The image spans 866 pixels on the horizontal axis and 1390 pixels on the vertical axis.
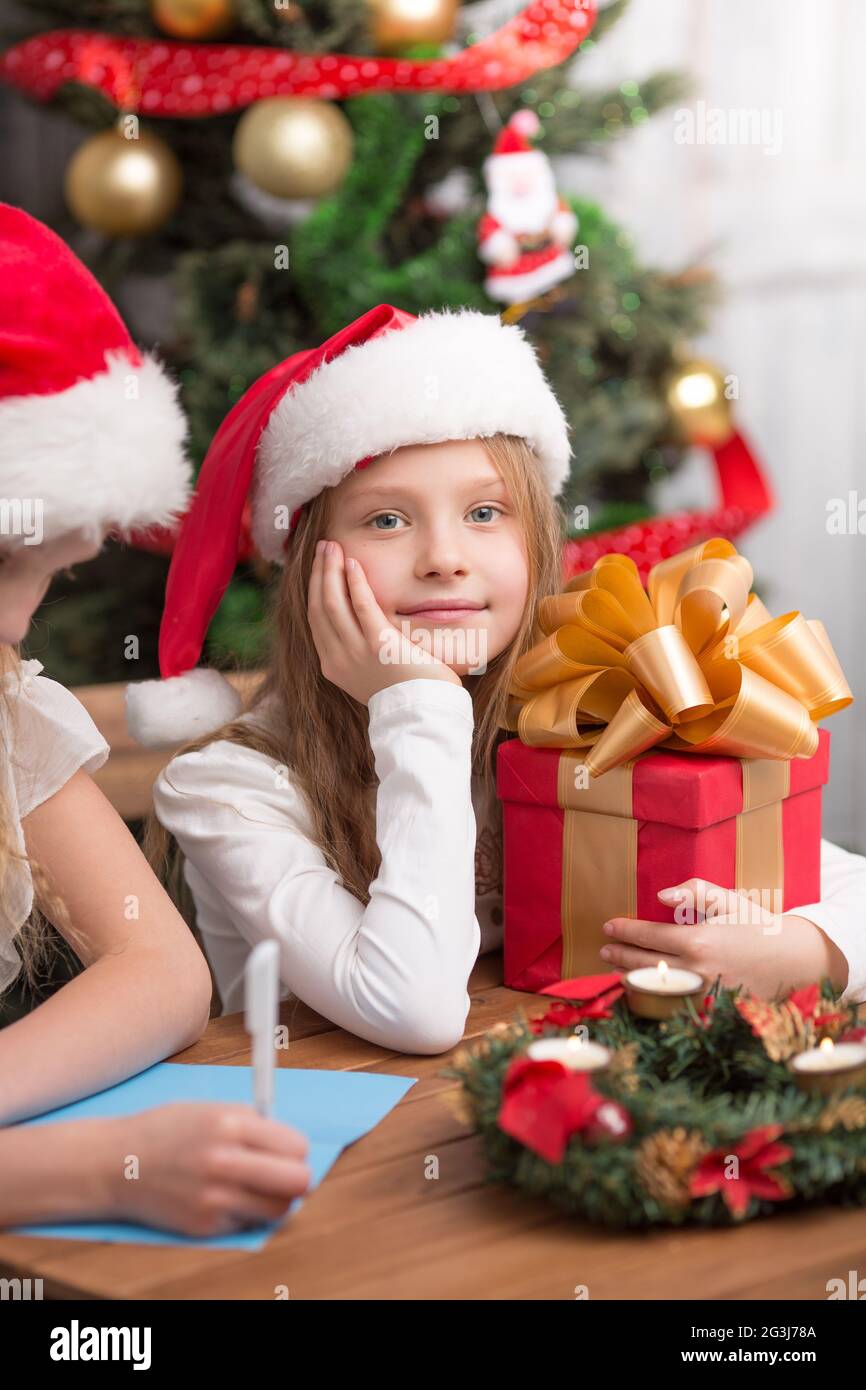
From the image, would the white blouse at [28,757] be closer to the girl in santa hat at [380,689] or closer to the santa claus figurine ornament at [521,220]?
the girl in santa hat at [380,689]

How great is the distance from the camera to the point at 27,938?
4.02ft

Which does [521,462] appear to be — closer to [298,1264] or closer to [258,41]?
[298,1264]

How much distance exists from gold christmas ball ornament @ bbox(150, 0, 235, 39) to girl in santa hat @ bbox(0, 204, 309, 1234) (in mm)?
1411

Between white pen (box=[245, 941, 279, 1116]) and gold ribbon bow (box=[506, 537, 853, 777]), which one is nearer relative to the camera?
white pen (box=[245, 941, 279, 1116])

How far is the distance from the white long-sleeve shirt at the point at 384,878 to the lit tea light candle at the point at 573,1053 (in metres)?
0.21

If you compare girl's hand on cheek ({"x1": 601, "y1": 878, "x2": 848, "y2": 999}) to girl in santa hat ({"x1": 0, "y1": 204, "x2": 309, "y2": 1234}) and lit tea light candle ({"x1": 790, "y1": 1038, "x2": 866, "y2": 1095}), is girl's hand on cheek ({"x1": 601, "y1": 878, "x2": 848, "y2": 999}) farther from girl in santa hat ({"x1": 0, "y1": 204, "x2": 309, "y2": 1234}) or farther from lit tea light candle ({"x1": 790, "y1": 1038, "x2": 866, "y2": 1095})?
girl in santa hat ({"x1": 0, "y1": 204, "x2": 309, "y2": 1234})

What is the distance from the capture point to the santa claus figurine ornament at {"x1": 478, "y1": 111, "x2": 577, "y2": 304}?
2291 millimetres

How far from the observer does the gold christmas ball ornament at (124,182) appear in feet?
7.80

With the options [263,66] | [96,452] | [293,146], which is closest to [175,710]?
[96,452]

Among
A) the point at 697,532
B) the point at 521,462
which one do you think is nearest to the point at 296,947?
the point at 521,462

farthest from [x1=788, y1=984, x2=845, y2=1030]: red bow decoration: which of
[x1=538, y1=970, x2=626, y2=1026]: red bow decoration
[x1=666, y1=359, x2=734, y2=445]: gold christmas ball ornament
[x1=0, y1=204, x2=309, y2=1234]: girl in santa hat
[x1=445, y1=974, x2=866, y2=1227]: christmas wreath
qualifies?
[x1=666, y1=359, x2=734, y2=445]: gold christmas ball ornament

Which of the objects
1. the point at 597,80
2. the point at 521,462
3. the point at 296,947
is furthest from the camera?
the point at 597,80
